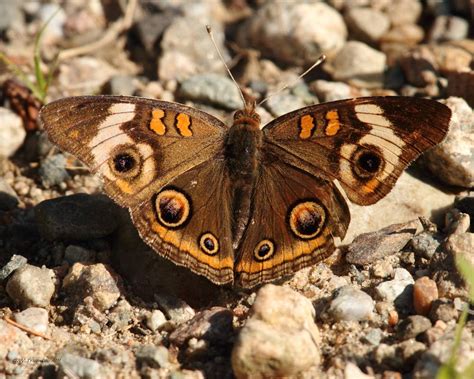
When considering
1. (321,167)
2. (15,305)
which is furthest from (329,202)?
(15,305)

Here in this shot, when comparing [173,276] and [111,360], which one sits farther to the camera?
[173,276]

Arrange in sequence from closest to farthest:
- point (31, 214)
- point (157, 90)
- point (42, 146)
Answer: point (31, 214), point (42, 146), point (157, 90)

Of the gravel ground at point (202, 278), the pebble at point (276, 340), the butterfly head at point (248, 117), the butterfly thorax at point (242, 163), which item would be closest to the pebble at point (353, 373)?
the gravel ground at point (202, 278)

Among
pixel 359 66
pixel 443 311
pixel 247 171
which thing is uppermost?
pixel 359 66

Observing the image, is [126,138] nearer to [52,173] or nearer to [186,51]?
[52,173]

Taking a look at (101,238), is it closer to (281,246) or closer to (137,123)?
(137,123)

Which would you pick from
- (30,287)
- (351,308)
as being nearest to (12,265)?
(30,287)

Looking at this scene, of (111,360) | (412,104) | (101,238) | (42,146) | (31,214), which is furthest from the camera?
(42,146)

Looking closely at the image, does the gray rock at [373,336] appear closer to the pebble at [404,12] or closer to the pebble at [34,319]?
the pebble at [34,319]
